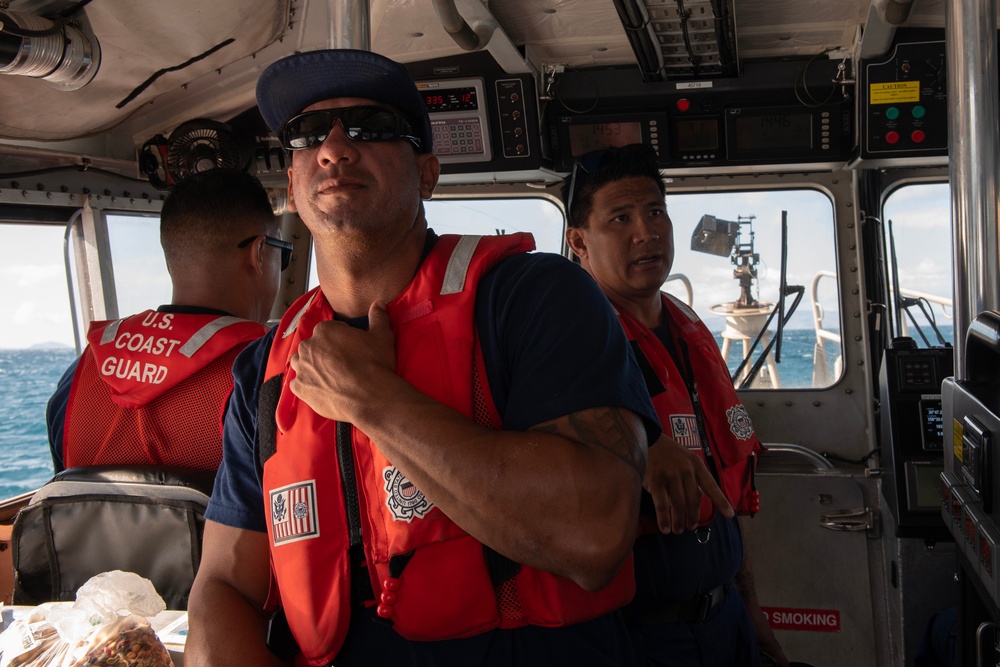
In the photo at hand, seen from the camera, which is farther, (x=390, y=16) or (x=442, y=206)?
(x=442, y=206)

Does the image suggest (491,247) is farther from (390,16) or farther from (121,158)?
(121,158)

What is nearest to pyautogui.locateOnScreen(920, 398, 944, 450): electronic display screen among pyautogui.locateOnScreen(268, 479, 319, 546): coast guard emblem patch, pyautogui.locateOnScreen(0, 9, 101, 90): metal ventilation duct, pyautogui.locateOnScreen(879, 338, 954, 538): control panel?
pyautogui.locateOnScreen(879, 338, 954, 538): control panel

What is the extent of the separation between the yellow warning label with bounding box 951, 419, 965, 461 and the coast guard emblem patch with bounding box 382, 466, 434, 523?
1.26 m

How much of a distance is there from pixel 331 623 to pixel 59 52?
2032mm

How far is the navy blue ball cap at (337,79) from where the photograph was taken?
1.64m

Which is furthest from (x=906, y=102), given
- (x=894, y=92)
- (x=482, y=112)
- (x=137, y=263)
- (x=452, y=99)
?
(x=137, y=263)

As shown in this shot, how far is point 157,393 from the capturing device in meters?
2.38

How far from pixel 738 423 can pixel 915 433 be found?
1.20 m

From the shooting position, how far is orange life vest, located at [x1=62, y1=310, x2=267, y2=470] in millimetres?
2377

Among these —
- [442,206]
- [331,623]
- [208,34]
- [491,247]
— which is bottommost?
[331,623]

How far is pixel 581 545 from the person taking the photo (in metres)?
1.22

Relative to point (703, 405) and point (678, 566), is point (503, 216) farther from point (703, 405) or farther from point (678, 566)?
point (678, 566)

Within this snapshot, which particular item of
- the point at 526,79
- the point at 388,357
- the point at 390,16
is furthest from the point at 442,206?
the point at 388,357

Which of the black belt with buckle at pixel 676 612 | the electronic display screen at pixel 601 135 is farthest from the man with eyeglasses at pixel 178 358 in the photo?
the electronic display screen at pixel 601 135
